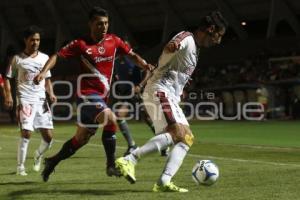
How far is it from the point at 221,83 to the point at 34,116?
96.1 feet

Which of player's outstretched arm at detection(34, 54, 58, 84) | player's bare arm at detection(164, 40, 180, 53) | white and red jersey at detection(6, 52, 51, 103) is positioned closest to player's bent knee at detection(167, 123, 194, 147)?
player's bare arm at detection(164, 40, 180, 53)

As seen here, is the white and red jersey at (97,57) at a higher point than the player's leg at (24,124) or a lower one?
higher

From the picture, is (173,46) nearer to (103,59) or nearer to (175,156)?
(175,156)

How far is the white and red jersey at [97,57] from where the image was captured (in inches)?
346

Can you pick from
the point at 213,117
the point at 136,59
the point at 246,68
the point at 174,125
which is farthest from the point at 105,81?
the point at 246,68

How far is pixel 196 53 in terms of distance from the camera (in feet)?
Answer: 26.8

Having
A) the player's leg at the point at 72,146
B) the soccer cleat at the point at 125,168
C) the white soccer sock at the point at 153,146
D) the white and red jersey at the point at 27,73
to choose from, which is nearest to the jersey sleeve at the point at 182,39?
the white soccer sock at the point at 153,146

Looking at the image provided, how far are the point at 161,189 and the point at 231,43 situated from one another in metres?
36.8

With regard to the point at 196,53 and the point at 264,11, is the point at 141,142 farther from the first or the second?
the point at 264,11

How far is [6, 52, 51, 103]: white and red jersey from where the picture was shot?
1069cm

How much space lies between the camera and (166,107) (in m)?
8.05

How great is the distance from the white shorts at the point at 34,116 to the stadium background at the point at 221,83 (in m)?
0.80

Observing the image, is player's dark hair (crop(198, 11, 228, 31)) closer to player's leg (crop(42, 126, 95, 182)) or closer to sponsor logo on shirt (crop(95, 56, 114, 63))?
sponsor logo on shirt (crop(95, 56, 114, 63))

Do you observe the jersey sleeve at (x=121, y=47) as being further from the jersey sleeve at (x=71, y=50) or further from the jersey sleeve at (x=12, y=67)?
the jersey sleeve at (x=12, y=67)
